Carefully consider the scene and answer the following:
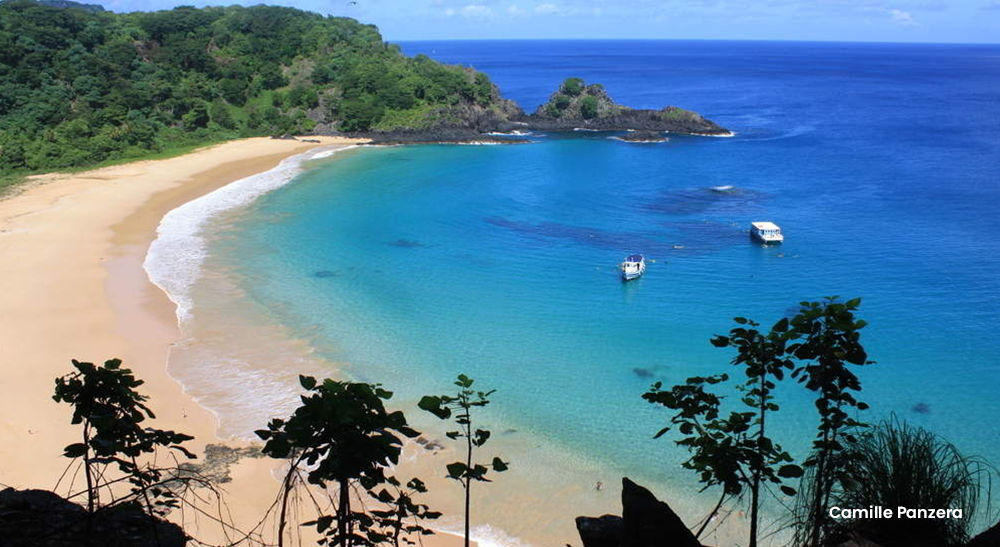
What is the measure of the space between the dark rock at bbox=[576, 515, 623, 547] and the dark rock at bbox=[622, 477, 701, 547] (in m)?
0.20

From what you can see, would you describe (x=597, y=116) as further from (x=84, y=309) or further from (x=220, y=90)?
(x=84, y=309)

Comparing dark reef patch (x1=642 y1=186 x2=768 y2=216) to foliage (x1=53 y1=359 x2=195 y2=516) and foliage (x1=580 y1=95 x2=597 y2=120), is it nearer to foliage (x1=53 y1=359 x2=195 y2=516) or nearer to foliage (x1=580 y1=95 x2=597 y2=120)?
foliage (x1=580 y1=95 x2=597 y2=120)

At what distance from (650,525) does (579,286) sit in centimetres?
2313

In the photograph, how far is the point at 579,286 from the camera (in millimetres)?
27969

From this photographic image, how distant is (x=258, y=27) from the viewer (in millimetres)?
73250

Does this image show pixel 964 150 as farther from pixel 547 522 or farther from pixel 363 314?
pixel 547 522

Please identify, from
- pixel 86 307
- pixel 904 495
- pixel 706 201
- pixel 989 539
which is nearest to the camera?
pixel 989 539

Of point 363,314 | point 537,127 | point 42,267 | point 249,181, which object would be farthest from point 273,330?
point 537,127

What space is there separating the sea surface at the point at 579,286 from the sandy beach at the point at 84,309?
3.41 ft

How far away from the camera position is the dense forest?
52.6 meters

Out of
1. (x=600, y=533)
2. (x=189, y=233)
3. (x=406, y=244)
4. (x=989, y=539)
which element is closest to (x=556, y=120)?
(x=406, y=244)

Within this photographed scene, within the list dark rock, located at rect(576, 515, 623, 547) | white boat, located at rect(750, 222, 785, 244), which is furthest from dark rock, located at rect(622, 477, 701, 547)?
white boat, located at rect(750, 222, 785, 244)

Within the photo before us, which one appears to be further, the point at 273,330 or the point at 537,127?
the point at 537,127

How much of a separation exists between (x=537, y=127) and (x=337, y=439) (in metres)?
67.0
